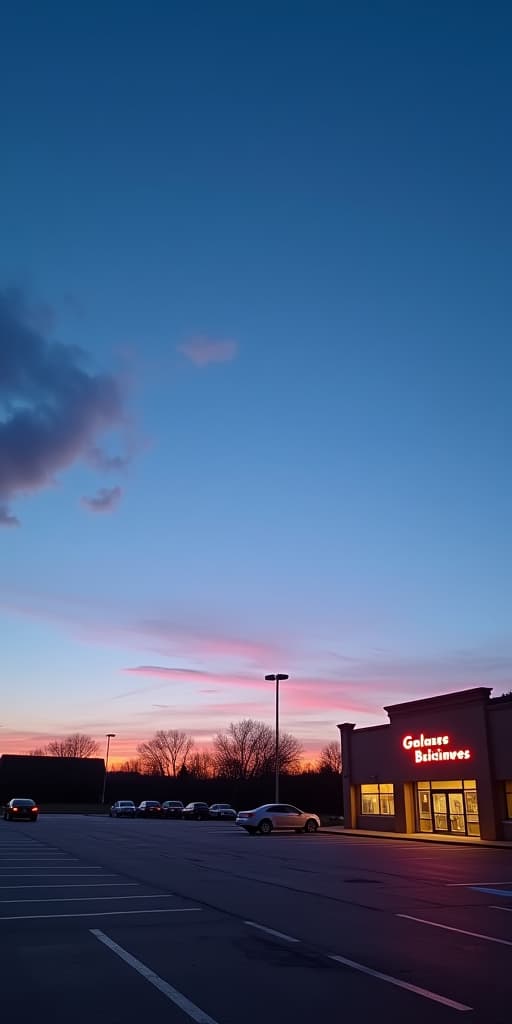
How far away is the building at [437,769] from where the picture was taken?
33.8 metres

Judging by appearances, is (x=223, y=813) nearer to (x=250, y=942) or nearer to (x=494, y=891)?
(x=494, y=891)

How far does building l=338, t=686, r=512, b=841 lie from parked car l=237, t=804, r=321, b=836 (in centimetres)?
380

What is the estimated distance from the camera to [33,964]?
8.97 m

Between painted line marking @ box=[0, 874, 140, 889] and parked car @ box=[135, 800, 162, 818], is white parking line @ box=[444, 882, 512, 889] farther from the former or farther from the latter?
parked car @ box=[135, 800, 162, 818]

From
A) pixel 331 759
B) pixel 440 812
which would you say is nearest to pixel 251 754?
pixel 331 759

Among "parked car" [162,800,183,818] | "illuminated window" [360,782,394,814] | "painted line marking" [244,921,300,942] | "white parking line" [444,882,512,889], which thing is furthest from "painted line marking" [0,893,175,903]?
"parked car" [162,800,183,818]

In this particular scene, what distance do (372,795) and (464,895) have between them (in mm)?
28058

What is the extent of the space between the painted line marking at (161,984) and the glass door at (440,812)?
2917cm

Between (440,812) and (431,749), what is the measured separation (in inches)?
108

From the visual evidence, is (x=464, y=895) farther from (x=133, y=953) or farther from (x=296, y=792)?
(x=296, y=792)

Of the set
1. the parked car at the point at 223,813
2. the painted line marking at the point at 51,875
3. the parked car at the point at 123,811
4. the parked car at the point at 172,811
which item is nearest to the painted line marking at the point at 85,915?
the painted line marking at the point at 51,875

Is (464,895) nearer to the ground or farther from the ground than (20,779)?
nearer to the ground

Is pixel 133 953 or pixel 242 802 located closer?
pixel 133 953

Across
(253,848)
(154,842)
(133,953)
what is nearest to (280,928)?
(133,953)
